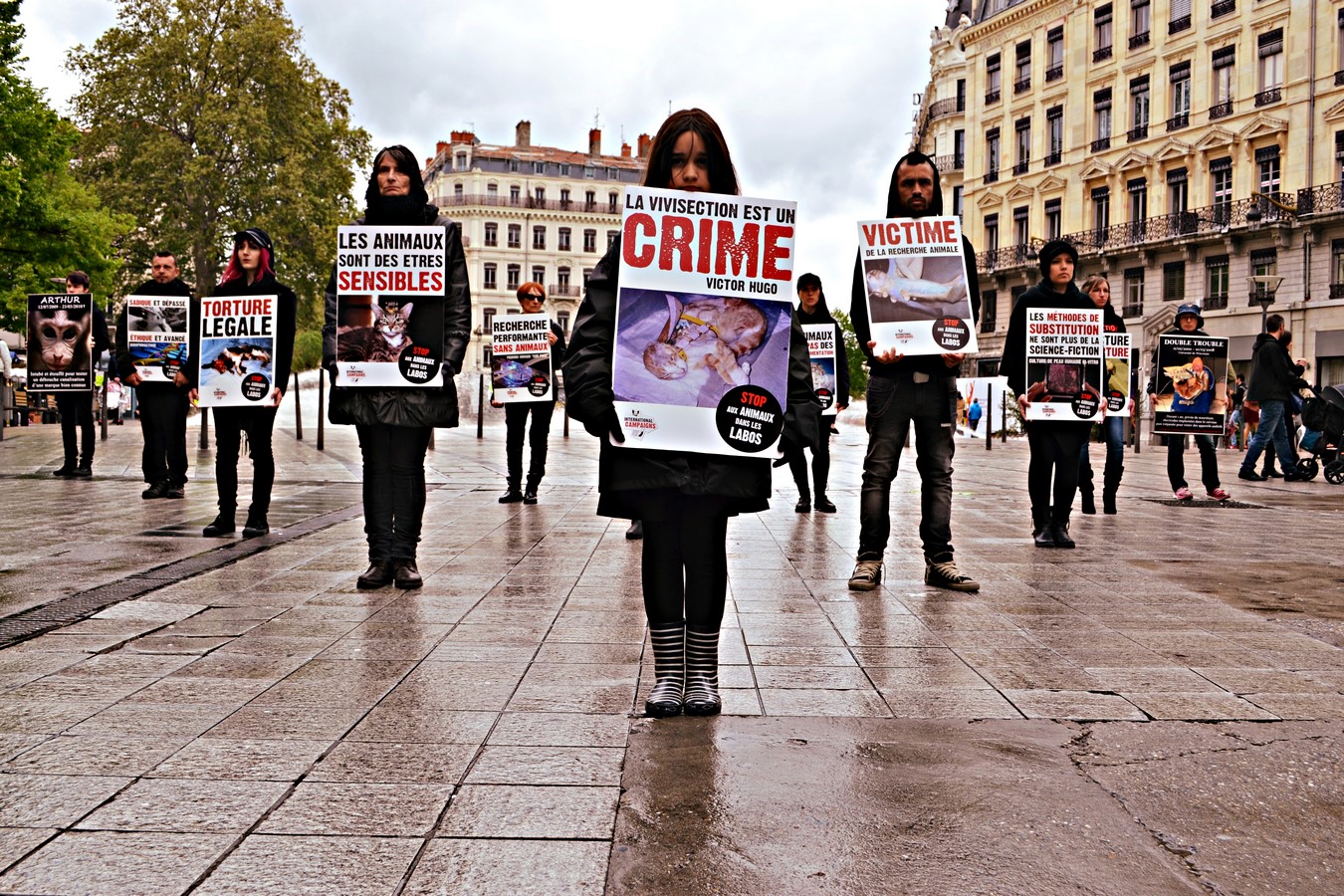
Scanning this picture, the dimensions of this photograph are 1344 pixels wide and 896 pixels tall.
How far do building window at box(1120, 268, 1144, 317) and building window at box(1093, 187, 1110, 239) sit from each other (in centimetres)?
234

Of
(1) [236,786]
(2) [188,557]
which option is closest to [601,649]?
(1) [236,786]

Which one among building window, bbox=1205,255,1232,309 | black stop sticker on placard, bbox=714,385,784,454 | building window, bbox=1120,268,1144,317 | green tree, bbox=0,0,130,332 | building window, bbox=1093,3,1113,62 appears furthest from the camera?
Result: building window, bbox=1093,3,1113,62

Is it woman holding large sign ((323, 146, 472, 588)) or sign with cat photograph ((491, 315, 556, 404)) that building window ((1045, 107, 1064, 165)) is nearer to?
sign with cat photograph ((491, 315, 556, 404))

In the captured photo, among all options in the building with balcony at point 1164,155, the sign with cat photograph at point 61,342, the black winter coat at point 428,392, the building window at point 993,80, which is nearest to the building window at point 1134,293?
the building with balcony at point 1164,155

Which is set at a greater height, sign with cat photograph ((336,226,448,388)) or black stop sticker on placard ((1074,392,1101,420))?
sign with cat photograph ((336,226,448,388))

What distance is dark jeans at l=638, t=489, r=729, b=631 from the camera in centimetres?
408

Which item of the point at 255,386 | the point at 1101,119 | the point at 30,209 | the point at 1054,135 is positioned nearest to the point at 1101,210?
the point at 1101,119

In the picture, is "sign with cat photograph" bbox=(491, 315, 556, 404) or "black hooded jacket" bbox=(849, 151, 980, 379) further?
"sign with cat photograph" bbox=(491, 315, 556, 404)

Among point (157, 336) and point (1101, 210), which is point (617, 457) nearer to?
point (157, 336)

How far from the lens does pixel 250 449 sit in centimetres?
892

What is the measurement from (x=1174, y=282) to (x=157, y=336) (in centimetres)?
4456

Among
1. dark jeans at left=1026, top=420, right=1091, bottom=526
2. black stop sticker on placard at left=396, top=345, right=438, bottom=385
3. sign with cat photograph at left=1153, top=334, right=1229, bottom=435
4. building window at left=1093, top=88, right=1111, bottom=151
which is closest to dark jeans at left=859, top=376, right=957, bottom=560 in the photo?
dark jeans at left=1026, top=420, right=1091, bottom=526

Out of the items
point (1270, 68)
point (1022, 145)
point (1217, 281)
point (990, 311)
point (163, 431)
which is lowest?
point (163, 431)

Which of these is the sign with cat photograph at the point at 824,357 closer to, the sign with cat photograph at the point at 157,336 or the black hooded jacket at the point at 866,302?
the black hooded jacket at the point at 866,302
